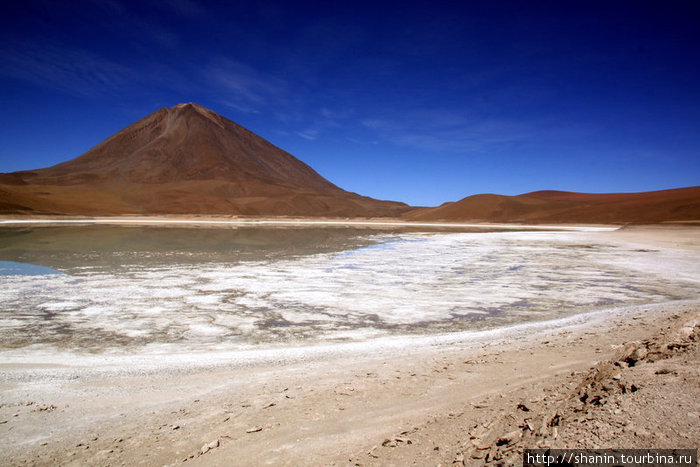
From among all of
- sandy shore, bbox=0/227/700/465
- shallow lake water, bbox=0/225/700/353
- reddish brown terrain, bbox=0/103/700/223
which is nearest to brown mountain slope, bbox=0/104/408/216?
reddish brown terrain, bbox=0/103/700/223

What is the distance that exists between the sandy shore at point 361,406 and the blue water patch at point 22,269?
6989 millimetres

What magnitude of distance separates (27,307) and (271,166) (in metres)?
159

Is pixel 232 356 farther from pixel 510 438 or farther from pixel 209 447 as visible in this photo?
pixel 510 438

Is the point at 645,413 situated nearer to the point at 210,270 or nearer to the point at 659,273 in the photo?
the point at 210,270

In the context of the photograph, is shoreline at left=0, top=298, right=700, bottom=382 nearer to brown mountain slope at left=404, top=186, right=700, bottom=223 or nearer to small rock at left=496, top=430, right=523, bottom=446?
small rock at left=496, top=430, right=523, bottom=446

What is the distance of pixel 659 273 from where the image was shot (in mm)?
10734

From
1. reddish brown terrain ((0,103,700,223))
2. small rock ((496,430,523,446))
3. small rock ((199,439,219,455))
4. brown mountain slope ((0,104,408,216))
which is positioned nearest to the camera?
small rock ((496,430,523,446))

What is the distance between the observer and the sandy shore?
2309 millimetres

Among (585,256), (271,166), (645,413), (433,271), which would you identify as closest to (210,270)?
(433,271)

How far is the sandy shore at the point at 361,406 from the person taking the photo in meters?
2.31

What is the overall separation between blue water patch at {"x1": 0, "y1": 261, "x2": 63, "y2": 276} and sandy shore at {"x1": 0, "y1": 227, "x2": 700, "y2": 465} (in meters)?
6.99

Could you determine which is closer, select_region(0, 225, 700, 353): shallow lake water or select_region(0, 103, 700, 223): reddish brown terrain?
select_region(0, 225, 700, 353): shallow lake water

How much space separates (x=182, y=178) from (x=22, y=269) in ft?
387

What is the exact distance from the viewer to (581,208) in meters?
66.3
